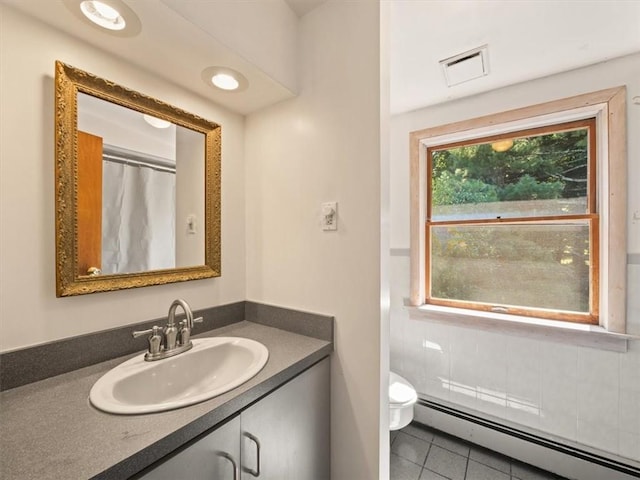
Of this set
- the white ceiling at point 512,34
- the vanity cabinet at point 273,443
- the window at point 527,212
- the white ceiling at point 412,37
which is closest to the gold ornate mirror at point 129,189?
the white ceiling at point 412,37

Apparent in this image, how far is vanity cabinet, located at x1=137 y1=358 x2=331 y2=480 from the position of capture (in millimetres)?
650

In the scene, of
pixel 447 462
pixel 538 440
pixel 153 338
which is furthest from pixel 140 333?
pixel 538 440

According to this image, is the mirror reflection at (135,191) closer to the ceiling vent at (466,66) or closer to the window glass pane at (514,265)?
the ceiling vent at (466,66)

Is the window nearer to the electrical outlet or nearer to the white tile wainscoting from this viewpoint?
the white tile wainscoting

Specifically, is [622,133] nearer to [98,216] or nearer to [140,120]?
[140,120]

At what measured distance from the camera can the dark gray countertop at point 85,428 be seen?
1.62 feet

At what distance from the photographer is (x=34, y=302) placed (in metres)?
0.81

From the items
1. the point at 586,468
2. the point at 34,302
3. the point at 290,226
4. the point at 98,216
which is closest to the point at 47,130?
the point at 98,216

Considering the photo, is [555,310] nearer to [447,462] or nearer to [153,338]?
[447,462]

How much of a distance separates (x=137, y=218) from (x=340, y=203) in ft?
2.69

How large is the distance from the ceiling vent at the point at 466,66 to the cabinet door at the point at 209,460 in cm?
195

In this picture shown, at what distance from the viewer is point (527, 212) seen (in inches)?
70.2

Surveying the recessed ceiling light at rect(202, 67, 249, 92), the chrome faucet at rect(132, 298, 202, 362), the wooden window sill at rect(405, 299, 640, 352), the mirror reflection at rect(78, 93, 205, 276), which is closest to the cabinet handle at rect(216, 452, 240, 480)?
the chrome faucet at rect(132, 298, 202, 362)

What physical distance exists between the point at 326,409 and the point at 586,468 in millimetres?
1608
